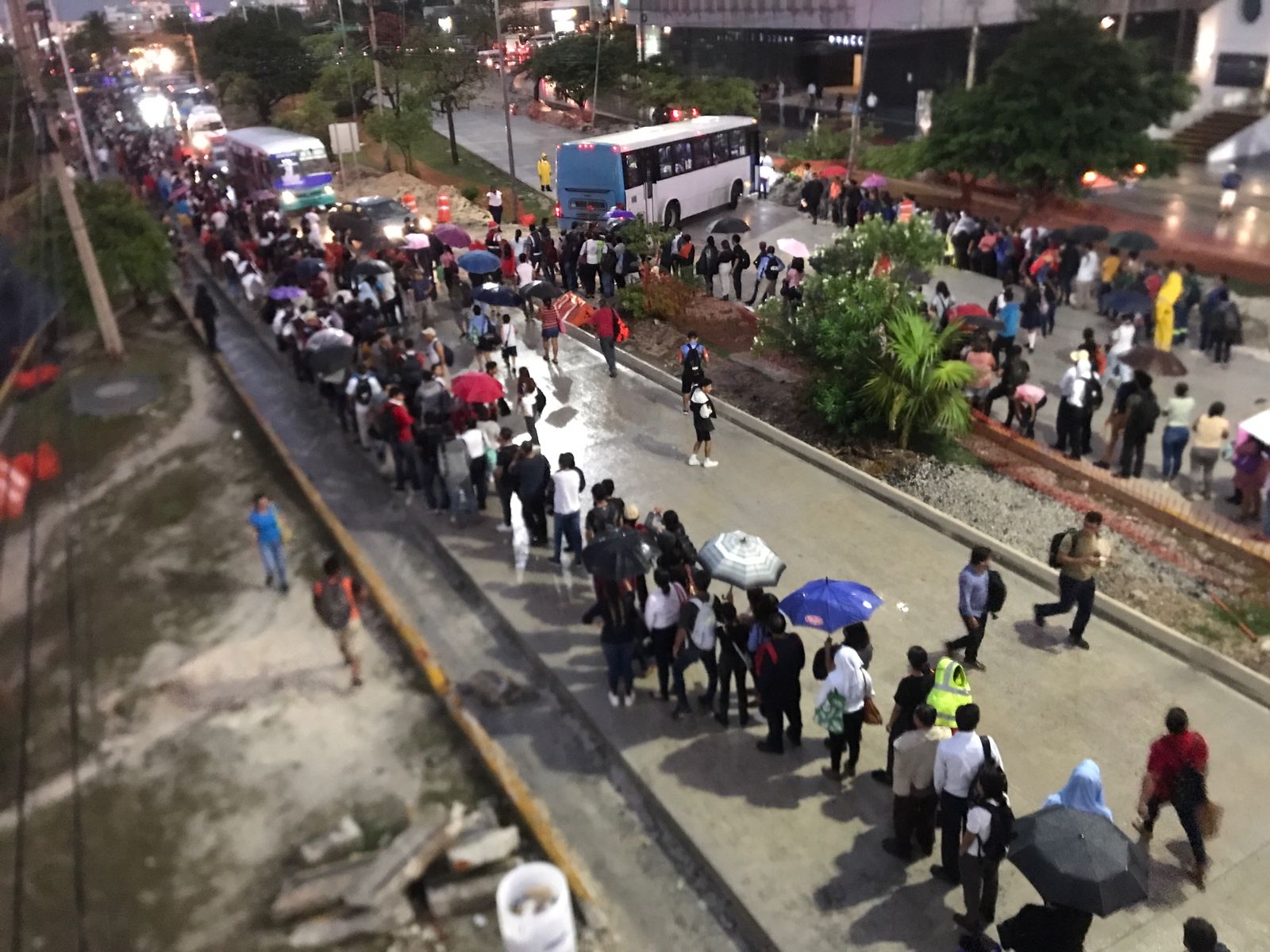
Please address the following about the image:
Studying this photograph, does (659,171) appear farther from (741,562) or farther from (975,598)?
(975,598)

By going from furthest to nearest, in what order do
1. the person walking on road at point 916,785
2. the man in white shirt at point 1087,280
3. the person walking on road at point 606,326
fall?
the man in white shirt at point 1087,280 < the person walking on road at point 606,326 < the person walking on road at point 916,785

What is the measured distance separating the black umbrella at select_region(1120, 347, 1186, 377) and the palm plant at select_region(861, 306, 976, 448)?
193 centimetres

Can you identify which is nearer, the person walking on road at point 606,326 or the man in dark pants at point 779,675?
the man in dark pants at point 779,675

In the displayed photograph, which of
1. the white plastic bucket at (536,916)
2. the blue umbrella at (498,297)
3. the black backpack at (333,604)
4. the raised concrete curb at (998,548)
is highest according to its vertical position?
the blue umbrella at (498,297)

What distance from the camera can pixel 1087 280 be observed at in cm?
1823

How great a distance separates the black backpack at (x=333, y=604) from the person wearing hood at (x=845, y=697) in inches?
180

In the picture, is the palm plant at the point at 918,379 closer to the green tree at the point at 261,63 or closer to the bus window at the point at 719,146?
the bus window at the point at 719,146

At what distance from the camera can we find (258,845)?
7.68 meters

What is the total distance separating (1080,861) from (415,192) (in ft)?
105

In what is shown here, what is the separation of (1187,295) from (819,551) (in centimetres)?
965

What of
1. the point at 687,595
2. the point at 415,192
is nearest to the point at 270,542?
the point at 687,595

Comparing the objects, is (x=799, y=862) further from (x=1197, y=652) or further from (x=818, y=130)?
(x=818, y=130)

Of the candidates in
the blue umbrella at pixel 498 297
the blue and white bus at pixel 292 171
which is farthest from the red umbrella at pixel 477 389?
the blue and white bus at pixel 292 171

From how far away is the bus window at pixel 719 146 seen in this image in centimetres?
2686
